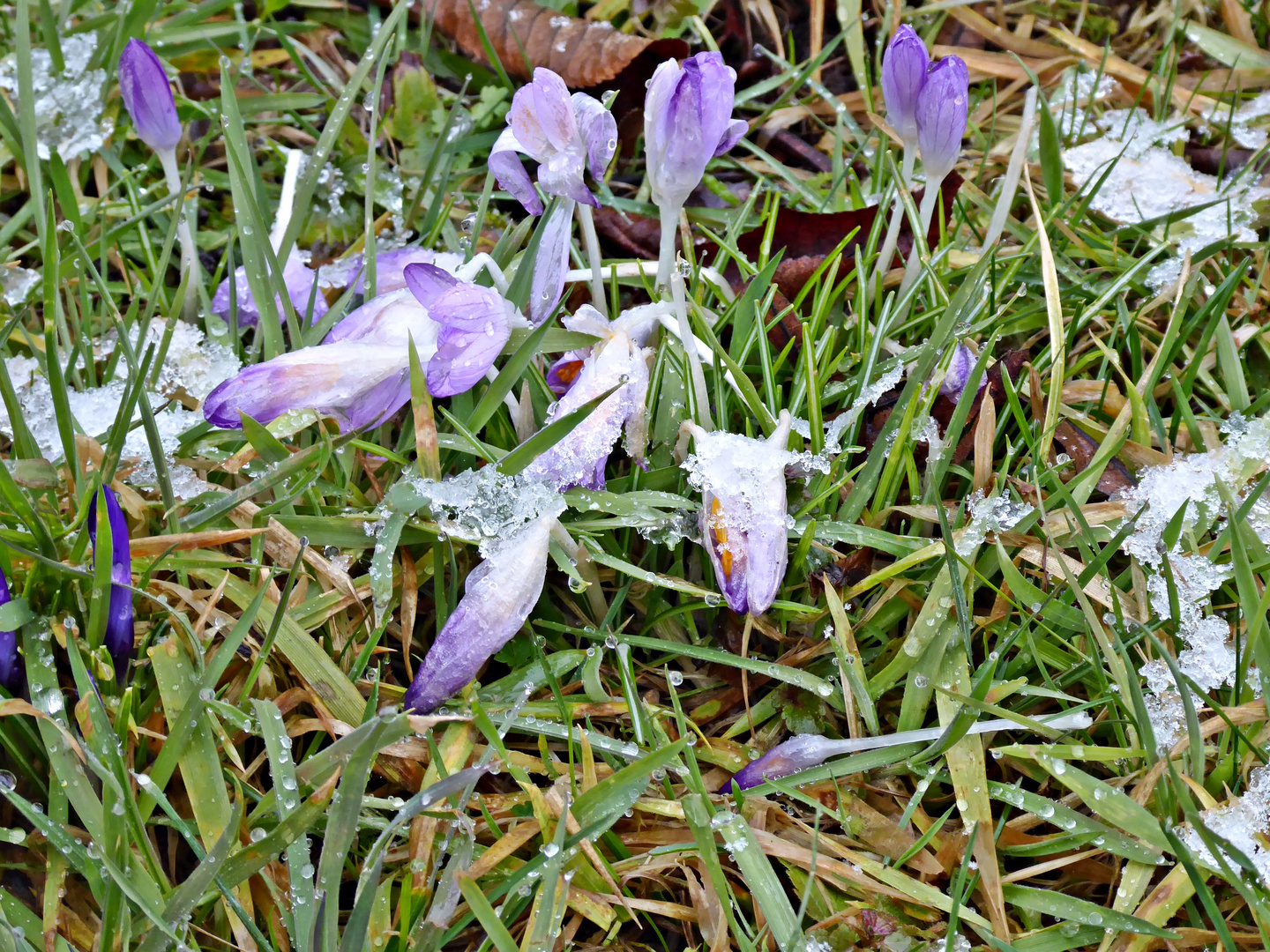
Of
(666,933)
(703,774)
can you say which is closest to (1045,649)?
(703,774)

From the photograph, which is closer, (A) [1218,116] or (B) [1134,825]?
(B) [1134,825]

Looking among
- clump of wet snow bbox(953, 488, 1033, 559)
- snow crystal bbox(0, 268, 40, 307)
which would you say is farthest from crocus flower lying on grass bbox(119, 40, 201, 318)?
clump of wet snow bbox(953, 488, 1033, 559)

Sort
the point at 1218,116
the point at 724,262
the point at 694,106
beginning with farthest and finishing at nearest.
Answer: the point at 1218,116 → the point at 724,262 → the point at 694,106

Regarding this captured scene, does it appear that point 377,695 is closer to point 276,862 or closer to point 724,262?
point 276,862

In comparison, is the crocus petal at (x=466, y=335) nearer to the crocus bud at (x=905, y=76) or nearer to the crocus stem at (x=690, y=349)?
the crocus stem at (x=690, y=349)

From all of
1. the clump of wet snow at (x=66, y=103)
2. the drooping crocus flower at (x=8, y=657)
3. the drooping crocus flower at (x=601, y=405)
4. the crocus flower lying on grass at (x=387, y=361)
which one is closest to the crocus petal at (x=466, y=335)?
the crocus flower lying on grass at (x=387, y=361)

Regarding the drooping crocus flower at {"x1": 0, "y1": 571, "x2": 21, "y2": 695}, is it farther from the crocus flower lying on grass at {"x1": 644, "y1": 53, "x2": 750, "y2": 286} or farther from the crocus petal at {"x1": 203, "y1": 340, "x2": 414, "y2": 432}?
the crocus flower lying on grass at {"x1": 644, "y1": 53, "x2": 750, "y2": 286}

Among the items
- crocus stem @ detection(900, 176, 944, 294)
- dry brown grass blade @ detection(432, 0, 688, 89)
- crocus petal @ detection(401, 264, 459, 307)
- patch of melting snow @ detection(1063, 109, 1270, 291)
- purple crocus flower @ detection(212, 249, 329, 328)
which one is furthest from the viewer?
dry brown grass blade @ detection(432, 0, 688, 89)
